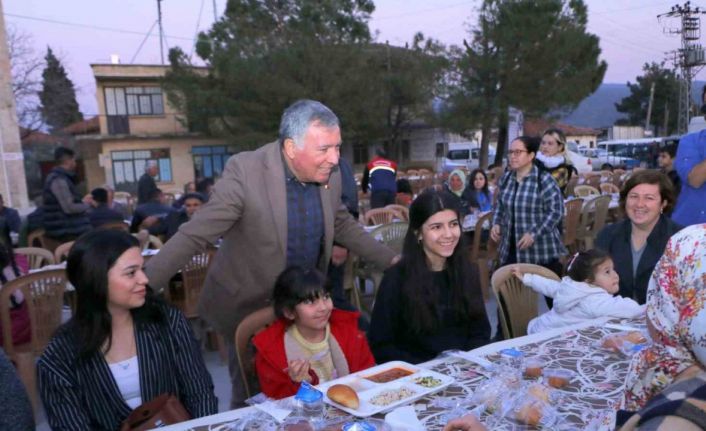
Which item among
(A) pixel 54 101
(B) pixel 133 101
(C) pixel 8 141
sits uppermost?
(A) pixel 54 101

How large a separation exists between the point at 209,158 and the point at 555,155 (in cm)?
2275

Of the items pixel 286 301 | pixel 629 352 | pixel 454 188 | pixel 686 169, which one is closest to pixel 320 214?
pixel 286 301

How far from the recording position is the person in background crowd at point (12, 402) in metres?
1.58

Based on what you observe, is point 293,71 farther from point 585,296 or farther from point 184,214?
point 585,296

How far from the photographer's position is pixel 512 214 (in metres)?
4.25

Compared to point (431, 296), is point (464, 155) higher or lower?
higher

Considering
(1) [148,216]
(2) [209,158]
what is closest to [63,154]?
(1) [148,216]

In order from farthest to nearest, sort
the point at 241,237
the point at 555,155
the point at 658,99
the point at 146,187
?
the point at 658,99
the point at 146,187
the point at 555,155
the point at 241,237

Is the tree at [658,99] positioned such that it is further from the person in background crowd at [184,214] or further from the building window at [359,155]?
→ the person in background crowd at [184,214]

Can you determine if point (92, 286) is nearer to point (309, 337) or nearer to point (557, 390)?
point (309, 337)

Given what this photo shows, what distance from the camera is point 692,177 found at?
3.41 m

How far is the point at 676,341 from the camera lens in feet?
3.99

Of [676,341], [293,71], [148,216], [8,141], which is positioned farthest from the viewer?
[293,71]

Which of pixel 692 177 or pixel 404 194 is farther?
pixel 404 194
